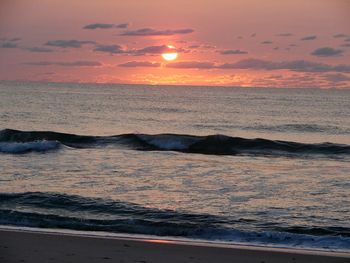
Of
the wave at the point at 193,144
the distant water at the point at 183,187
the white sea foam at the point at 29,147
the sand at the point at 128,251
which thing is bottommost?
the sand at the point at 128,251

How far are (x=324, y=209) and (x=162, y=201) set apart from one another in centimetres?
309

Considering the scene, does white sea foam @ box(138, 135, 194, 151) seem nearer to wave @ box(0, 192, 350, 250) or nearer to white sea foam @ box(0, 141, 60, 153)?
white sea foam @ box(0, 141, 60, 153)

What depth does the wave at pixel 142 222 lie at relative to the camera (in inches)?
345

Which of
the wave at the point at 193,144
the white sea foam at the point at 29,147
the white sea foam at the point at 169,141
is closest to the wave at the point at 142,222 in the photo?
the white sea foam at the point at 29,147

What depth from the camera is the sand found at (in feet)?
22.7

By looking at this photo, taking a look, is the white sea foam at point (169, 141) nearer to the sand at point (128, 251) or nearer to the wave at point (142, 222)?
the wave at point (142, 222)

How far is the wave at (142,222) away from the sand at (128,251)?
86 centimetres

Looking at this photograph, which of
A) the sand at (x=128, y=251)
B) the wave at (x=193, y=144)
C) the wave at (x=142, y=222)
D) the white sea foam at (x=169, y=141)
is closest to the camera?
the sand at (x=128, y=251)

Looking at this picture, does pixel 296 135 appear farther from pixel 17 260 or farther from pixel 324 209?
pixel 17 260

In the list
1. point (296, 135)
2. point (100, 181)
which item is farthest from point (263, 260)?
point (296, 135)

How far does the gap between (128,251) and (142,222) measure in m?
2.38

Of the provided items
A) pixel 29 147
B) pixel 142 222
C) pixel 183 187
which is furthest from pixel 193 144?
pixel 142 222

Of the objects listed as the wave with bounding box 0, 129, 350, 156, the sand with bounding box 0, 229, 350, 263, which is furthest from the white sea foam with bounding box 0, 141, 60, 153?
the sand with bounding box 0, 229, 350, 263

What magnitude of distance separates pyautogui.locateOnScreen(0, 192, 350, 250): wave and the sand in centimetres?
86
